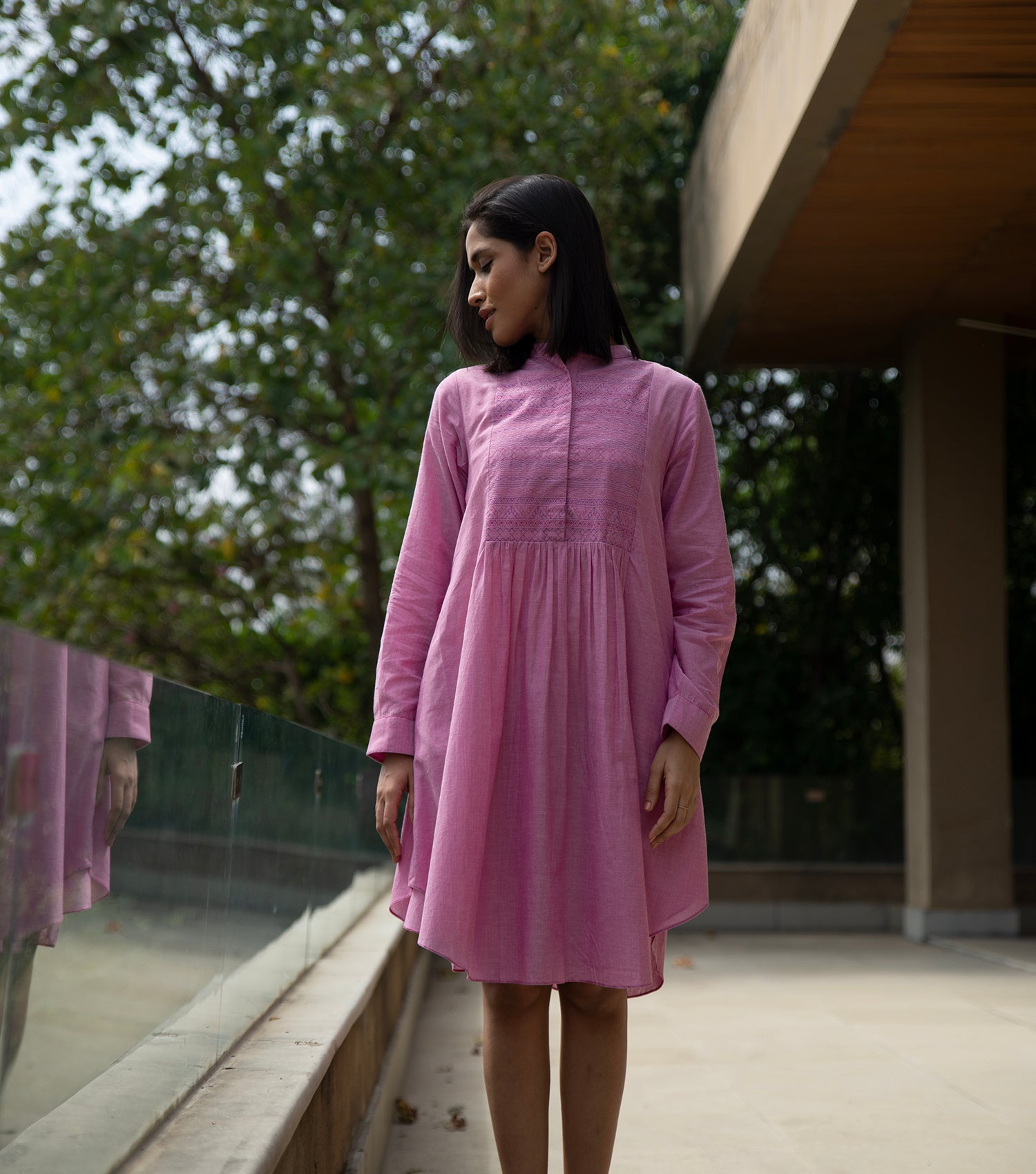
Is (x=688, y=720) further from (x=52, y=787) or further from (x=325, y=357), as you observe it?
(x=325, y=357)

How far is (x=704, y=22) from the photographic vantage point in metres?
8.23

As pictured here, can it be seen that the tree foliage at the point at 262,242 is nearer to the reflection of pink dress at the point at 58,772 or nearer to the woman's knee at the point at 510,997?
the woman's knee at the point at 510,997

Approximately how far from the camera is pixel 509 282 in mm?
1888

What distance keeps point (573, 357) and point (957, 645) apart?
579 cm

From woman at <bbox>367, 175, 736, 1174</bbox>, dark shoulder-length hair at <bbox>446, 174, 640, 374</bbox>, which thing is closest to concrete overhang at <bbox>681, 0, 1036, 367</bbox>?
dark shoulder-length hair at <bbox>446, 174, 640, 374</bbox>

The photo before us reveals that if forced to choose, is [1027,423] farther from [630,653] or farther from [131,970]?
[131,970]

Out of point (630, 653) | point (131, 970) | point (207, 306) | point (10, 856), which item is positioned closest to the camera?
point (10, 856)

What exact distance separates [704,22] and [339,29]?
258 centimetres

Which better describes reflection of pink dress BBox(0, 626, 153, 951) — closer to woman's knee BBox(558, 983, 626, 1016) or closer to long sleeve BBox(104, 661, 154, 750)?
long sleeve BBox(104, 661, 154, 750)

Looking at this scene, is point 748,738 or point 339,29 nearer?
point 339,29

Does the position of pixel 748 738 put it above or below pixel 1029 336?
below

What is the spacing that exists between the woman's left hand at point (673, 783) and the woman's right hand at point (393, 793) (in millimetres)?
334

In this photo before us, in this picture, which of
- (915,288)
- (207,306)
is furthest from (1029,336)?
(207,306)

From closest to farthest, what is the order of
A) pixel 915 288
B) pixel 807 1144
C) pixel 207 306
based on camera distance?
pixel 807 1144 < pixel 915 288 < pixel 207 306
